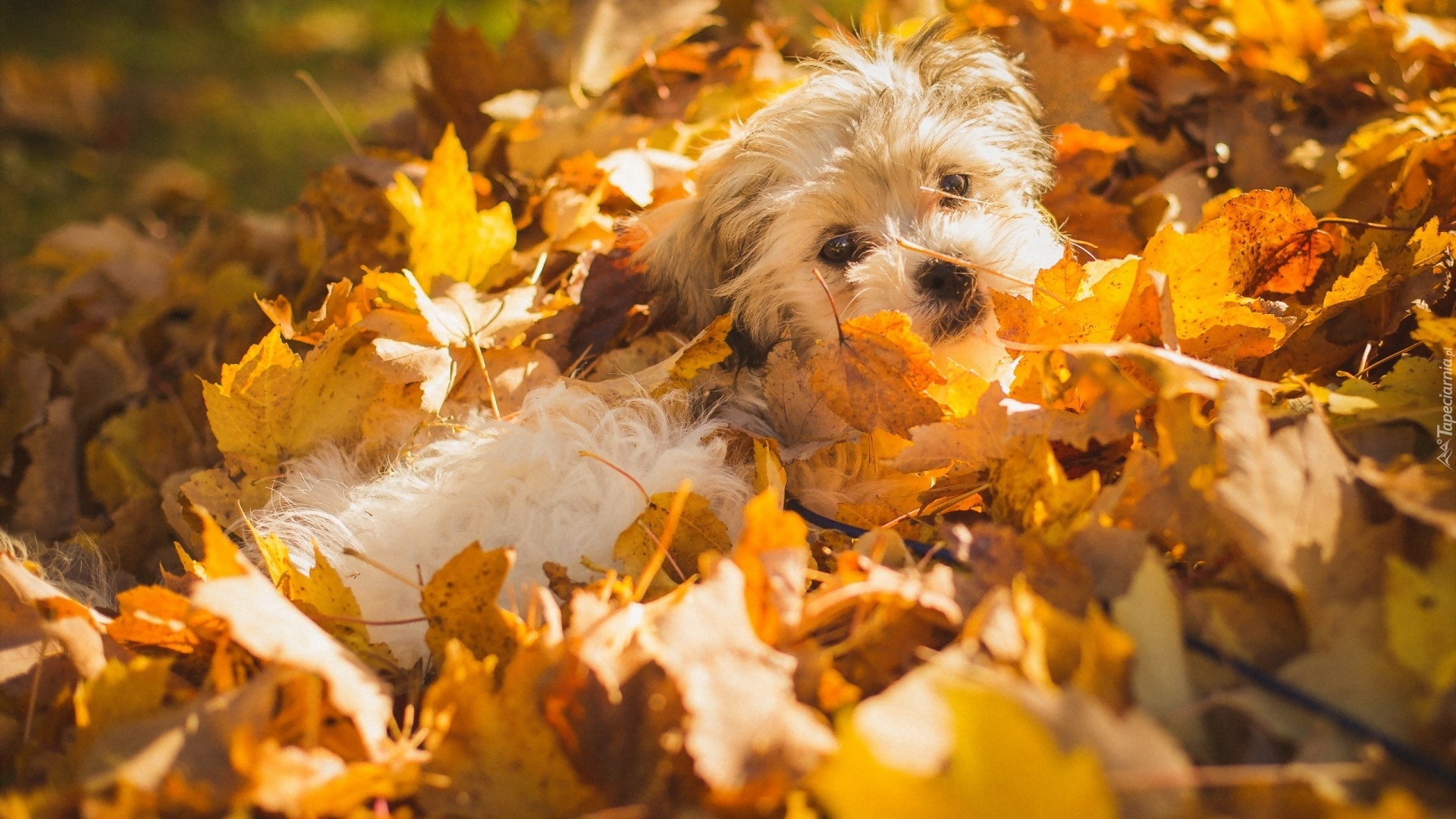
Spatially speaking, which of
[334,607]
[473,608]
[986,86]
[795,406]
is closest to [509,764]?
[473,608]

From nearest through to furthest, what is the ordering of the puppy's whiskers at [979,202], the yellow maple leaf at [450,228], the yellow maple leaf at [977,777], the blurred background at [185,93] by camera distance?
the yellow maple leaf at [977,777]
the puppy's whiskers at [979,202]
the yellow maple leaf at [450,228]
the blurred background at [185,93]

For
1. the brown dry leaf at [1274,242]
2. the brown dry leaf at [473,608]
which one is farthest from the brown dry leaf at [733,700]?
the brown dry leaf at [1274,242]

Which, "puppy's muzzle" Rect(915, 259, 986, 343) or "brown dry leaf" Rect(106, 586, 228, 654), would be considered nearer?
"brown dry leaf" Rect(106, 586, 228, 654)

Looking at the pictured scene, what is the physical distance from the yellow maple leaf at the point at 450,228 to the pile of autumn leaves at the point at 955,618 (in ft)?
1.62

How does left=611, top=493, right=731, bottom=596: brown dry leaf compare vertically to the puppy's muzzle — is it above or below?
below

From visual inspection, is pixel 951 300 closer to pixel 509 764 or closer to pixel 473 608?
pixel 473 608

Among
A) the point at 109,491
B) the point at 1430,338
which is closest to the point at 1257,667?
the point at 1430,338

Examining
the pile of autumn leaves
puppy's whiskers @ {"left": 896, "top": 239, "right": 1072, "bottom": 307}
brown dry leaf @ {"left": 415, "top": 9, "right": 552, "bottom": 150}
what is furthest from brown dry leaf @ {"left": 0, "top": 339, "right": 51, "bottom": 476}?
puppy's whiskers @ {"left": 896, "top": 239, "right": 1072, "bottom": 307}

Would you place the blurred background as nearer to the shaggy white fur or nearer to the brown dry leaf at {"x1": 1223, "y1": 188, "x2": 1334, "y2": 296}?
the shaggy white fur

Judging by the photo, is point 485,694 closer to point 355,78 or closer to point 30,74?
point 355,78

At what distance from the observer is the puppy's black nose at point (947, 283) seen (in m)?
1.98

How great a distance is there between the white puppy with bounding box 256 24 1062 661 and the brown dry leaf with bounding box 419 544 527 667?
17cm

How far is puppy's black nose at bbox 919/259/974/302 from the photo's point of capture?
1978 mm

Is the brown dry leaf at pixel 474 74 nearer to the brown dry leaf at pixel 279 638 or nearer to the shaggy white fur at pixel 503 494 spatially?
the shaggy white fur at pixel 503 494
